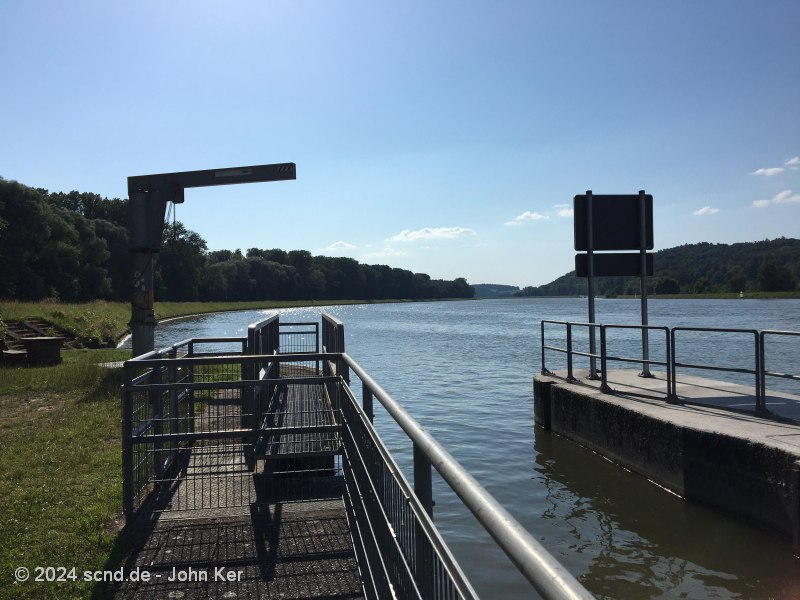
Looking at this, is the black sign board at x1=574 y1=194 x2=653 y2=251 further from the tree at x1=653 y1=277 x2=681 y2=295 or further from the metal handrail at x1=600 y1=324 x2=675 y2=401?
the tree at x1=653 y1=277 x2=681 y2=295

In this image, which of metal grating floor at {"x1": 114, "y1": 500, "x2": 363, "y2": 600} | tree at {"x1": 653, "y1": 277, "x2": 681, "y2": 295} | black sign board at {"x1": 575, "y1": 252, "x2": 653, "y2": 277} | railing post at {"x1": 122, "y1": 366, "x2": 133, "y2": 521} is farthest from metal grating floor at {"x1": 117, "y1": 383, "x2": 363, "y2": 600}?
tree at {"x1": 653, "y1": 277, "x2": 681, "y2": 295}

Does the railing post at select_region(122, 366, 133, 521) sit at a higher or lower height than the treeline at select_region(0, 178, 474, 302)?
lower

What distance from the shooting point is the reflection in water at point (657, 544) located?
5.64m

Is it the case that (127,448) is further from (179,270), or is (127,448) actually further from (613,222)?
(179,270)

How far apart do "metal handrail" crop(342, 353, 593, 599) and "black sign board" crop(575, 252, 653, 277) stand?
999 centimetres

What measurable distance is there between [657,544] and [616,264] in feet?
20.6

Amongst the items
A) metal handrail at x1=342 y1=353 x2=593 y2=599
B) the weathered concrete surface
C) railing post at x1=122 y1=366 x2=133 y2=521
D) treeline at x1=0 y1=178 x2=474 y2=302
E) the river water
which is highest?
treeline at x1=0 y1=178 x2=474 y2=302

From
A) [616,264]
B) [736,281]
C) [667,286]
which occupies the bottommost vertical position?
[616,264]

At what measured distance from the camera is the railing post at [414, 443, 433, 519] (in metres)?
2.25

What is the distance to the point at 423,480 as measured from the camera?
2.26m

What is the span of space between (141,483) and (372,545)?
3.03 m

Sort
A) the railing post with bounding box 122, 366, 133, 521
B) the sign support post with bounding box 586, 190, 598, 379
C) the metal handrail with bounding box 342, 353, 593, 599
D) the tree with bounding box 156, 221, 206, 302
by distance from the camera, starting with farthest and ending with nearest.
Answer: the tree with bounding box 156, 221, 206, 302 < the sign support post with bounding box 586, 190, 598, 379 < the railing post with bounding box 122, 366, 133, 521 < the metal handrail with bounding box 342, 353, 593, 599

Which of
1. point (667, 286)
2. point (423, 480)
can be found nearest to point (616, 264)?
point (423, 480)

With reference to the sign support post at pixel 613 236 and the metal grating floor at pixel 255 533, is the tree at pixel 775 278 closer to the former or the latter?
the sign support post at pixel 613 236
